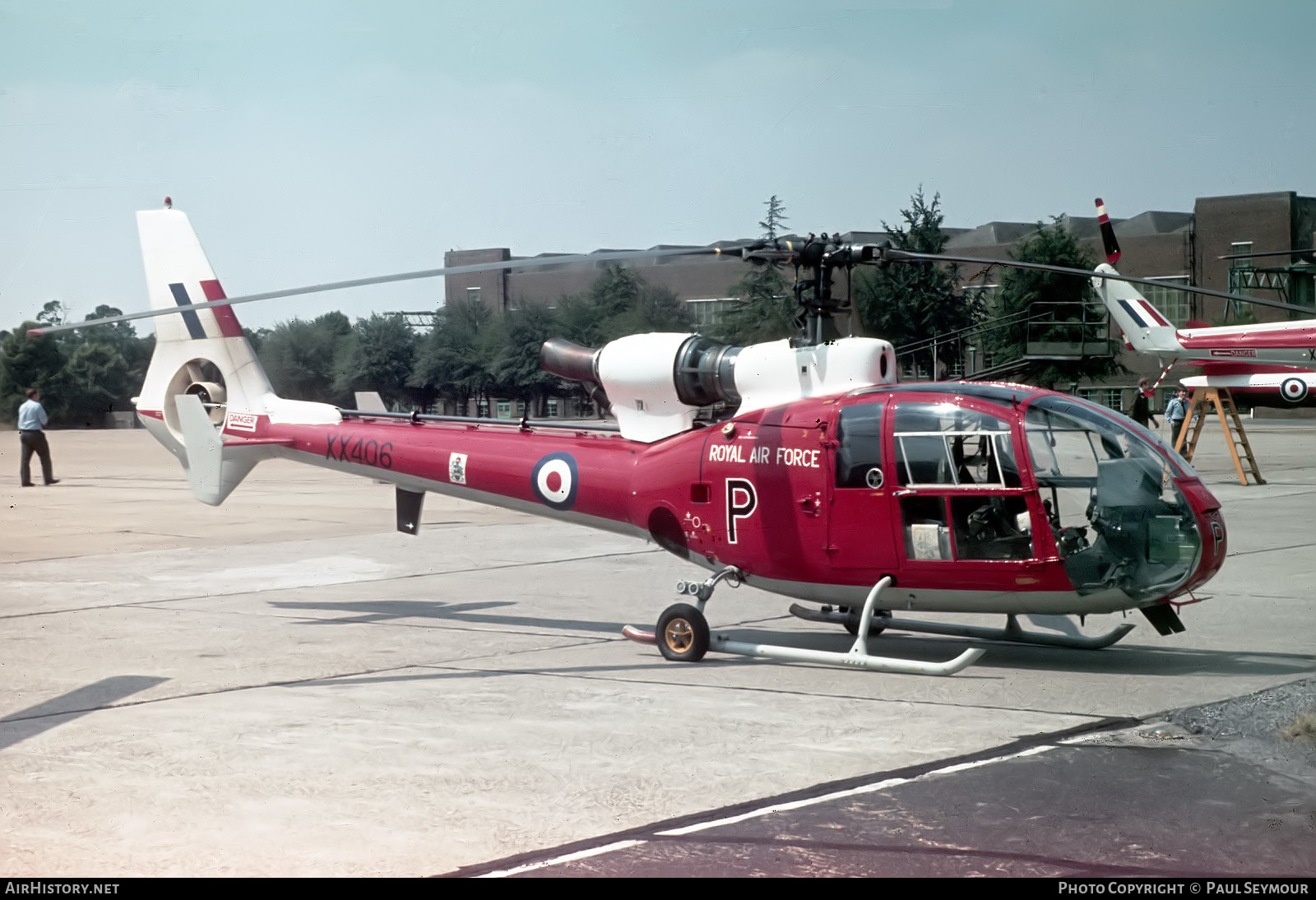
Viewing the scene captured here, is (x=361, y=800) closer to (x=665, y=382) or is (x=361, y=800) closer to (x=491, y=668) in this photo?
(x=491, y=668)

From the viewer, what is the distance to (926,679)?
7.92m

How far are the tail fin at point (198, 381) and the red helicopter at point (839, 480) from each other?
1.21 m

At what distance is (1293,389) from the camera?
27.6m

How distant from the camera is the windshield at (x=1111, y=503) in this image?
7.68 meters

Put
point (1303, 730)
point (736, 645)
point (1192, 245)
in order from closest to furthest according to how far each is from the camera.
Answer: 1. point (1303, 730)
2. point (736, 645)
3. point (1192, 245)

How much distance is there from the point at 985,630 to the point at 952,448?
72.8 inches

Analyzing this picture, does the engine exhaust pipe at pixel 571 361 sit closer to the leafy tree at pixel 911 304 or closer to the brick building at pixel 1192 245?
the leafy tree at pixel 911 304

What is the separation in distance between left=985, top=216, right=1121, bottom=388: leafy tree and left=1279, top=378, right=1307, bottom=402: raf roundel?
7004 millimetres

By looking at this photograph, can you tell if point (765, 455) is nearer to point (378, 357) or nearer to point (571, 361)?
point (571, 361)

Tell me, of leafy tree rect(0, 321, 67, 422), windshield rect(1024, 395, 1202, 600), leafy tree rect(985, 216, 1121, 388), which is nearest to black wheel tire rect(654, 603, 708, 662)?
windshield rect(1024, 395, 1202, 600)

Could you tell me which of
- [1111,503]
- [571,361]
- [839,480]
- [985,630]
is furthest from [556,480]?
[1111,503]

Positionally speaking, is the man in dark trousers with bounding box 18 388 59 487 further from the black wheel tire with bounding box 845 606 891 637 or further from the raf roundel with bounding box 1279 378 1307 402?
the raf roundel with bounding box 1279 378 1307 402

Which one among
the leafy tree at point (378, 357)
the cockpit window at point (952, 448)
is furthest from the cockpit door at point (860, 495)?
the leafy tree at point (378, 357)

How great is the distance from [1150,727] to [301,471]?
26.0 metres
